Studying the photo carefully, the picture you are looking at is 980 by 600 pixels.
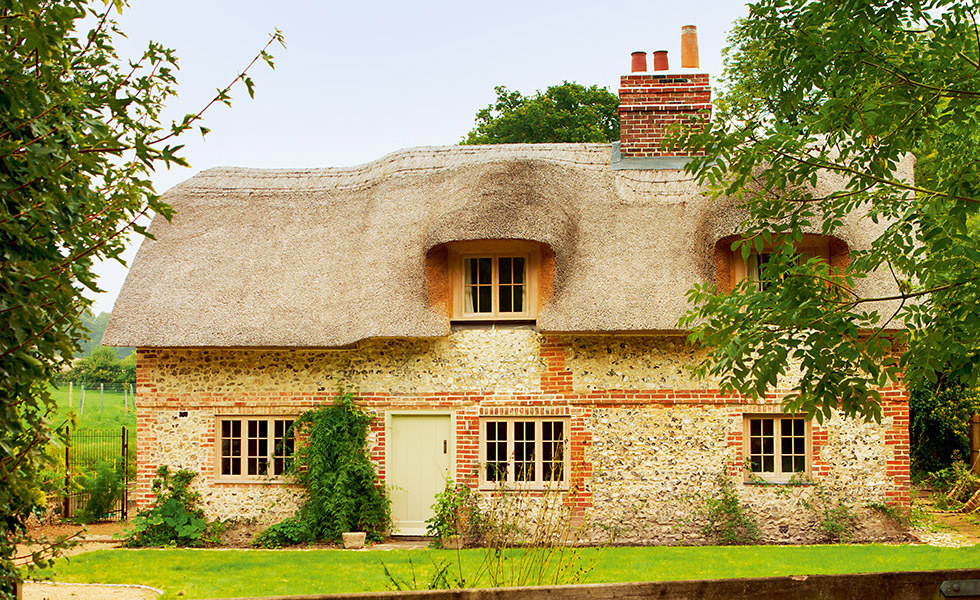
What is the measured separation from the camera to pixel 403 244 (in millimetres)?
13789

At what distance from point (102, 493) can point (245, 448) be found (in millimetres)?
3402

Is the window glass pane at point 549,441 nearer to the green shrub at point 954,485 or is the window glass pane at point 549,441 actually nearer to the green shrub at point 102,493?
the green shrub at point 954,485

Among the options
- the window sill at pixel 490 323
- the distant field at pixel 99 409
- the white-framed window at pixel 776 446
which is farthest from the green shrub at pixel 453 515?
the distant field at pixel 99 409

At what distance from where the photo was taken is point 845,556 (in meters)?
11.2

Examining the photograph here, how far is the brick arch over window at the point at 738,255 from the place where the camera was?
13.0 meters

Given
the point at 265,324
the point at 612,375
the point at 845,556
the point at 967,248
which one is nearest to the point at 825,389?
the point at 967,248

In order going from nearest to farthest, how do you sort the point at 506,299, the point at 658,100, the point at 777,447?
1. the point at 777,447
2. the point at 506,299
3. the point at 658,100

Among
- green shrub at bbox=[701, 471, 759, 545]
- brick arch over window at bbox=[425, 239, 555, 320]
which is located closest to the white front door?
brick arch over window at bbox=[425, 239, 555, 320]

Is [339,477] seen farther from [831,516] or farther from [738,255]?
[831,516]

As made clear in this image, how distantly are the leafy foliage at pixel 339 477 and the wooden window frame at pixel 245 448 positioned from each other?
418 mm

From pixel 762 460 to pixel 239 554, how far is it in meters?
7.68

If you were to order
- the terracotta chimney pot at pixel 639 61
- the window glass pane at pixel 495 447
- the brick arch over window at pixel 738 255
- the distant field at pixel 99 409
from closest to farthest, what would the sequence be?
the brick arch over window at pixel 738 255 < the window glass pane at pixel 495 447 < the terracotta chimney pot at pixel 639 61 < the distant field at pixel 99 409

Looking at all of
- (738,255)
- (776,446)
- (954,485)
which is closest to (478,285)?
(738,255)

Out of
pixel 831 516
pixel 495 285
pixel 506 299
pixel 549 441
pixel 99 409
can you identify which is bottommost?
pixel 831 516
